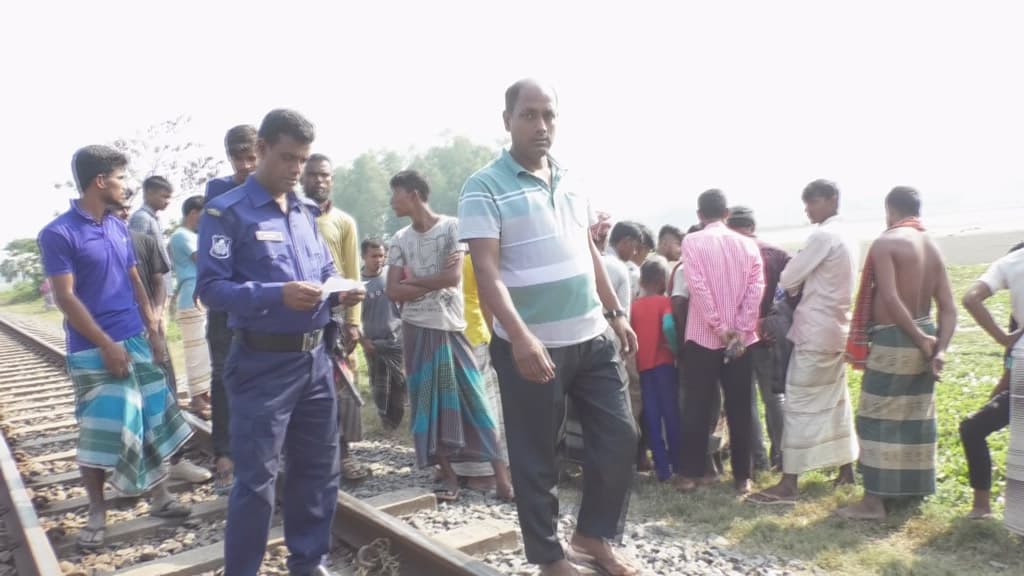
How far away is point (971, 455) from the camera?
4.16m

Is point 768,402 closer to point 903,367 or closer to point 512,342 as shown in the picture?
point 903,367

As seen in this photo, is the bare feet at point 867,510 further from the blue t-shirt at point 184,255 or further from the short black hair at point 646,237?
the blue t-shirt at point 184,255

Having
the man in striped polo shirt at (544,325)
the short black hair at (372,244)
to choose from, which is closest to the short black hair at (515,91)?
the man in striped polo shirt at (544,325)

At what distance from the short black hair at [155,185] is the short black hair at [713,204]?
424 cm

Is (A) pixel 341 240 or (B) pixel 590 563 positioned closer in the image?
(B) pixel 590 563

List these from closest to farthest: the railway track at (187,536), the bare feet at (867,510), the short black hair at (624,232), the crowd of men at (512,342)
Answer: the crowd of men at (512,342) → the railway track at (187,536) → the bare feet at (867,510) → the short black hair at (624,232)

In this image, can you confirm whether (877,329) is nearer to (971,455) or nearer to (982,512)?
(971,455)

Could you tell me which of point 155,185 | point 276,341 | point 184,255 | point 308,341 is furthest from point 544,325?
point 155,185

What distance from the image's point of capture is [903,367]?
4.24 metres

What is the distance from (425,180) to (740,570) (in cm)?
281

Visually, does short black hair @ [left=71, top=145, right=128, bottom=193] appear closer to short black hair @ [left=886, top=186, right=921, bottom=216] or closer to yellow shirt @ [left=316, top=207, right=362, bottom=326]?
yellow shirt @ [left=316, top=207, right=362, bottom=326]

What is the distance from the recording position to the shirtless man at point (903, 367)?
13.8 feet

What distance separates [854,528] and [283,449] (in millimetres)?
3054

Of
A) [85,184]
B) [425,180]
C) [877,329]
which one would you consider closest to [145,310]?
[85,184]
